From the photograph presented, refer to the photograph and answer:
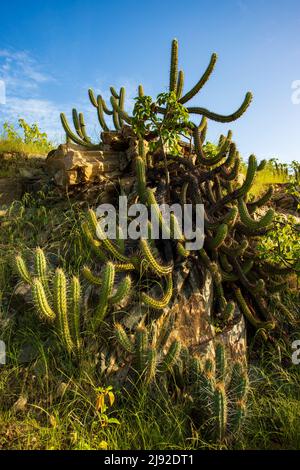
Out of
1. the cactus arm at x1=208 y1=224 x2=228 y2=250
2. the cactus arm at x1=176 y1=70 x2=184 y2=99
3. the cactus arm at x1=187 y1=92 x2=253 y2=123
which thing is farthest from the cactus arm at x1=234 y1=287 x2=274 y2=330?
the cactus arm at x1=176 y1=70 x2=184 y2=99

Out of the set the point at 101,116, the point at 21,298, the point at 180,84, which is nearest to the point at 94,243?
the point at 21,298

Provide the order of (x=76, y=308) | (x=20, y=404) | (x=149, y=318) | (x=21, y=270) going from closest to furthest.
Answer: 1. (x=20, y=404)
2. (x=76, y=308)
3. (x=21, y=270)
4. (x=149, y=318)

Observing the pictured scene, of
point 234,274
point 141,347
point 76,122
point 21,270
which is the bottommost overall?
point 141,347

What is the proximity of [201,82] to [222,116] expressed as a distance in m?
0.58

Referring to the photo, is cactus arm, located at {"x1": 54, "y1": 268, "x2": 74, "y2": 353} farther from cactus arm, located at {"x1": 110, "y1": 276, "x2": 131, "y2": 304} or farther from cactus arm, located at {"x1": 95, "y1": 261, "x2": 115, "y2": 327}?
cactus arm, located at {"x1": 110, "y1": 276, "x2": 131, "y2": 304}

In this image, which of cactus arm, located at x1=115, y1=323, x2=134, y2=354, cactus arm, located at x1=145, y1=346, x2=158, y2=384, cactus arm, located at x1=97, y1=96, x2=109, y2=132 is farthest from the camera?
cactus arm, located at x1=97, y1=96, x2=109, y2=132

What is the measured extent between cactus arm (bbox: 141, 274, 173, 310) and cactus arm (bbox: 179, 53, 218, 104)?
106 inches

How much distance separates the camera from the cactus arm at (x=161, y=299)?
12.9ft

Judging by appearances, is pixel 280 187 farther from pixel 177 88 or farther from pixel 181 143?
pixel 177 88

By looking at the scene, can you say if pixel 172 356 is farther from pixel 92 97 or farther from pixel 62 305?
pixel 92 97

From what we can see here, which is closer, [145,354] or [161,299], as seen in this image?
[145,354]

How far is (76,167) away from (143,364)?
303cm

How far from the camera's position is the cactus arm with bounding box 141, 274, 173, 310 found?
3943mm

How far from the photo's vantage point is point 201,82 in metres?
5.63
